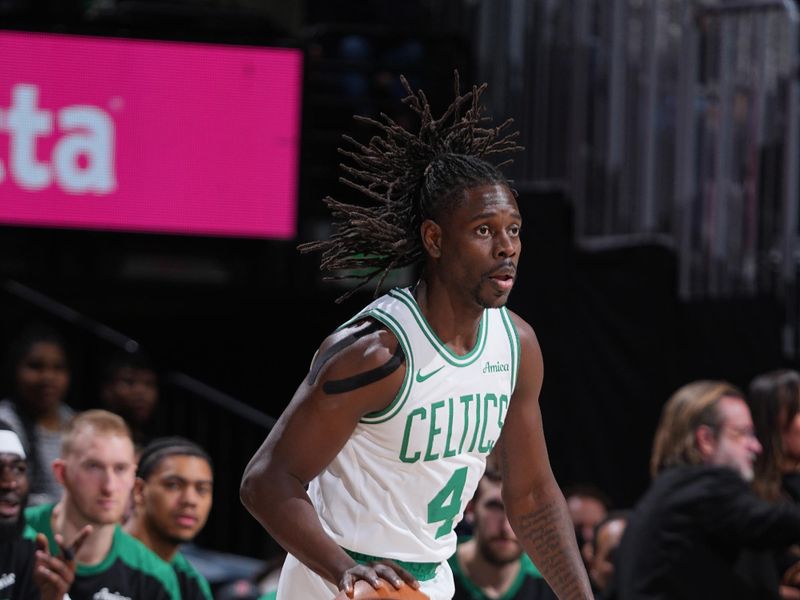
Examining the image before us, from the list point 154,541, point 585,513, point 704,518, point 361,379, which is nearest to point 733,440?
point 704,518

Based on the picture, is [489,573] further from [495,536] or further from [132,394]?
[132,394]

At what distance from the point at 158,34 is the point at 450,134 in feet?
16.4

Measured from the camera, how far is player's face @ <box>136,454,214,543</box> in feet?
17.9

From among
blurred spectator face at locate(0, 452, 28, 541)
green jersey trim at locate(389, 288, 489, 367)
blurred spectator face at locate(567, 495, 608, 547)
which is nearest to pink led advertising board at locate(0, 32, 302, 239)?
blurred spectator face at locate(567, 495, 608, 547)

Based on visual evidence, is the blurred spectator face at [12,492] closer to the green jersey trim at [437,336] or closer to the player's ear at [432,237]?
the green jersey trim at [437,336]

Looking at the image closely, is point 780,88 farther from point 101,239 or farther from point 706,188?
point 101,239

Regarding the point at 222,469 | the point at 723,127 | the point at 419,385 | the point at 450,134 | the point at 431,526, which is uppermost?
the point at 723,127

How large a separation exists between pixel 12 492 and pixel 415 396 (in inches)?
74.1

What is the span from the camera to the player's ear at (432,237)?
11.7 ft

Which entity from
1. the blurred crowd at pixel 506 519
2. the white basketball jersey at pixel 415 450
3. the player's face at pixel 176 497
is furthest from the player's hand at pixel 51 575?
the white basketball jersey at pixel 415 450

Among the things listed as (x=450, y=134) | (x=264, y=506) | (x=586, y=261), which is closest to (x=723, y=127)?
(x=586, y=261)

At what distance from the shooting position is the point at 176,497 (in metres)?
5.47

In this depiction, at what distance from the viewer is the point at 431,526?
3604 millimetres

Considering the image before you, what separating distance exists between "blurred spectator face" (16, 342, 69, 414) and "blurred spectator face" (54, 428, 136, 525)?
1.87m
